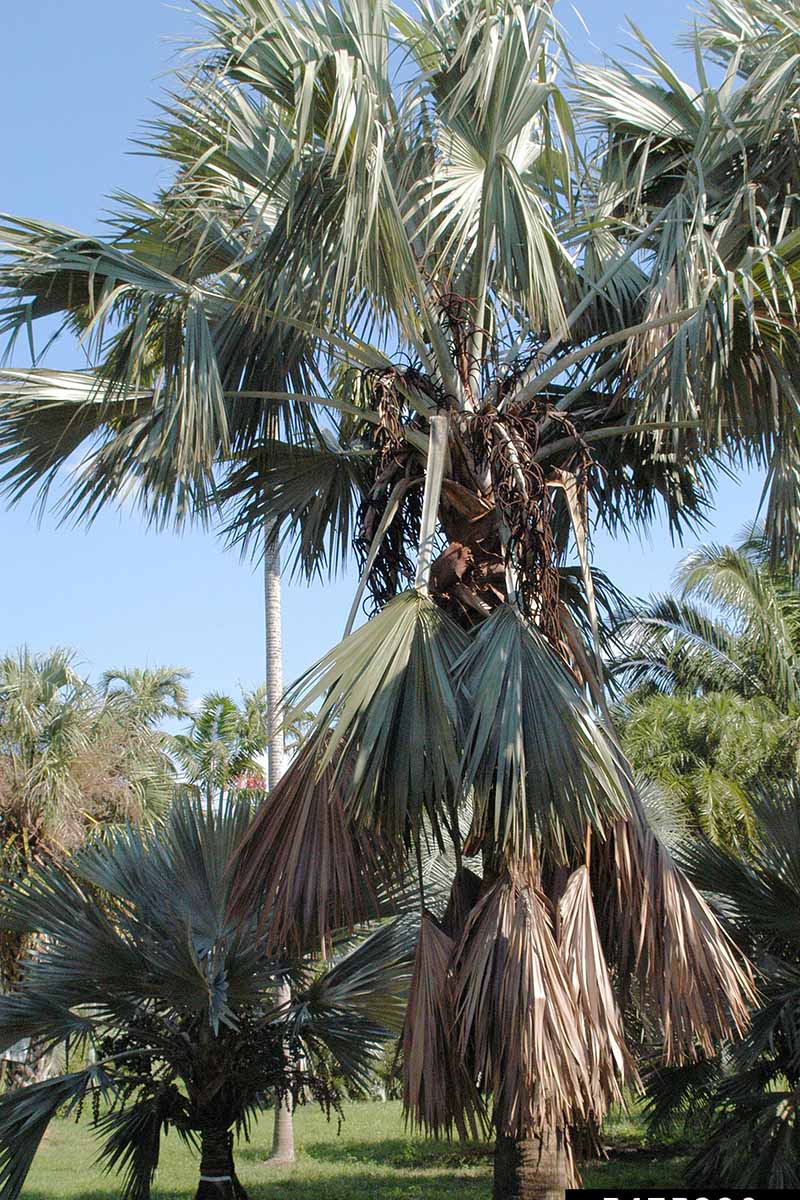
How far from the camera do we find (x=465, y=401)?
6.04 meters

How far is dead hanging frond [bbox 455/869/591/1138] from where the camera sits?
15.1ft

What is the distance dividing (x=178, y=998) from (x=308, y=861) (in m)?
1.84

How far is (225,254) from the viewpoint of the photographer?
638cm

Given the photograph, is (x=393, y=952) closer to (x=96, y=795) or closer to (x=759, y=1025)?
(x=759, y=1025)

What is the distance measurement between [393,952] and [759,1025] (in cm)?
208

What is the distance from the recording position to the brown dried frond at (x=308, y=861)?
5.13 m

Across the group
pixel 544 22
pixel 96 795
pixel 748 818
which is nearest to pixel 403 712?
pixel 544 22

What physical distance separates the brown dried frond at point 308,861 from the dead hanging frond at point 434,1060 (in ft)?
1.40

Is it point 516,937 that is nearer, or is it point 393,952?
point 516,937

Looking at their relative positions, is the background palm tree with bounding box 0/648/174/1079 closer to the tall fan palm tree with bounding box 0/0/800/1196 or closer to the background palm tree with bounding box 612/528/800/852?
the background palm tree with bounding box 612/528/800/852

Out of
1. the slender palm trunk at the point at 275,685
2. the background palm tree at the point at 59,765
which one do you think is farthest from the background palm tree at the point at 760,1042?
the background palm tree at the point at 59,765

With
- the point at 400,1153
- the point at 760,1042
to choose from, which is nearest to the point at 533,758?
the point at 760,1042

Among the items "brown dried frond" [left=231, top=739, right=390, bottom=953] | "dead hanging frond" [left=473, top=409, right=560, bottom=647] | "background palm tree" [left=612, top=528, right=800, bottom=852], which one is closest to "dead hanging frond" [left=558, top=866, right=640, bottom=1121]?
"brown dried frond" [left=231, top=739, right=390, bottom=953]

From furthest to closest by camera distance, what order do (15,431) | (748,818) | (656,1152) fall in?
(748,818), (656,1152), (15,431)
